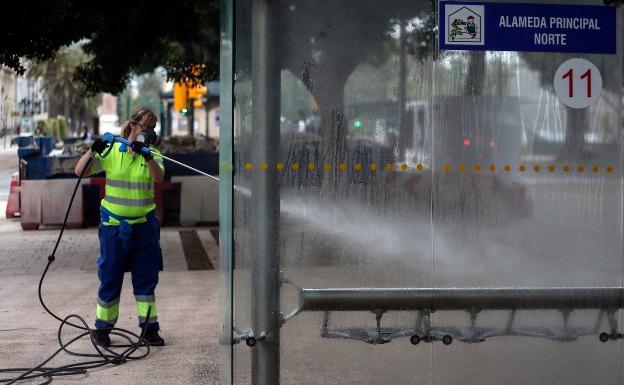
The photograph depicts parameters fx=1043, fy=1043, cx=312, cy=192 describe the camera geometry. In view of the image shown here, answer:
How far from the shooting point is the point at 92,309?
973cm

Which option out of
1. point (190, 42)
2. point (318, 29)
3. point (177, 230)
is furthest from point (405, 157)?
point (190, 42)

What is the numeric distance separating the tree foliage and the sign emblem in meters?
8.56

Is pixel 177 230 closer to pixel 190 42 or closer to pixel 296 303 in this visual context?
pixel 190 42

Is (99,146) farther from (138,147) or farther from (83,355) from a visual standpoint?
(83,355)

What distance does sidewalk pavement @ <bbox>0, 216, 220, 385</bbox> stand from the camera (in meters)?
7.22

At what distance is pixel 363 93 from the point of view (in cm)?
496

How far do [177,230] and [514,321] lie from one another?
12376 millimetres

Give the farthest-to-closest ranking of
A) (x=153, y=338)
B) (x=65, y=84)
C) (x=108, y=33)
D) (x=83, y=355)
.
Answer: (x=65, y=84), (x=108, y=33), (x=153, y=338), (x=83, y=355)

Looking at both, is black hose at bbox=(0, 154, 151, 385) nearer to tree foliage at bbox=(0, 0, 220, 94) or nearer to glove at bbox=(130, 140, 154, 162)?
glove at bbox=(130, 140, 154, 162)

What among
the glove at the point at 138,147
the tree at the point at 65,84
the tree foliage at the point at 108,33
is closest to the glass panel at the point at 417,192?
the glove at the point at 138,147

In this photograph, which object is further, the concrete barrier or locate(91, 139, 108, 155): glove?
the concrete barrier

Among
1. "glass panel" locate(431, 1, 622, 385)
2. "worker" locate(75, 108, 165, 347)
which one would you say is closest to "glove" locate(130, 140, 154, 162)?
"worker" locate(75, 108, 165, 347)

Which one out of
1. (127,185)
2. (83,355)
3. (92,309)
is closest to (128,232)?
(127,185)

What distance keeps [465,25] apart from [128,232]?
3.60 metres
